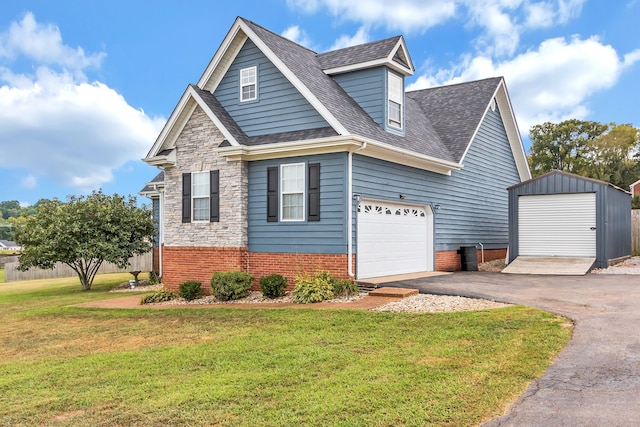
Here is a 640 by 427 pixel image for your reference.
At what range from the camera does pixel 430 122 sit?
20.7 metres

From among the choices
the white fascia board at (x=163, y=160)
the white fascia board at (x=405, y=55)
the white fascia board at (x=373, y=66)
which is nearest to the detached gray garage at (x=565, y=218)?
the white fascia board at (x=405, y=55)

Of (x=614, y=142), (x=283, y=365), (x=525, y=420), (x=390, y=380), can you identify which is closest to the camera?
(x=525, y=420)

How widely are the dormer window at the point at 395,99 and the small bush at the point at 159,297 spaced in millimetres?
7908

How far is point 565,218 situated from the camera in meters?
18.1

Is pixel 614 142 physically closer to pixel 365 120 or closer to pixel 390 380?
pixel 365 120

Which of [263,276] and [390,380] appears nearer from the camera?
[390,380]

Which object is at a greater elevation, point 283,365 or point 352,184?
point 352,184

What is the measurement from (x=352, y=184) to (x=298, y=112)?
8.41 ft

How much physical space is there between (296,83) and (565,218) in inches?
406

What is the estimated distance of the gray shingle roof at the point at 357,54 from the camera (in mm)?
15547

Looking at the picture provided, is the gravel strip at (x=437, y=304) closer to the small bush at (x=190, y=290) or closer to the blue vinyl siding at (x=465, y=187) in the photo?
the blue vinyl siding at (x=465, y=187)

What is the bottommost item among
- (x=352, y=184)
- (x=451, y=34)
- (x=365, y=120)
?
(x=352, y=184)

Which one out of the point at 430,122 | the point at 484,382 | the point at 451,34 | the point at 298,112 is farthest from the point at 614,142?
the point at 484,382

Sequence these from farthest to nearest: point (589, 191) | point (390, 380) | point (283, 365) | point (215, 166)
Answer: point (589, 191)
point (215, 166)
point (283, 365)
point (390, 380)
